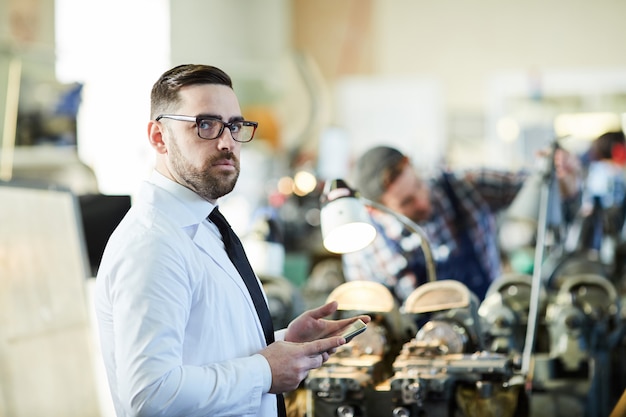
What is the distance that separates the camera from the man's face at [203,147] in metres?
2.09

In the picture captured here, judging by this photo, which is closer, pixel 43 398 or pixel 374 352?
pixel 374 352

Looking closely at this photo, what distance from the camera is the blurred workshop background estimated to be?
12.4 ft

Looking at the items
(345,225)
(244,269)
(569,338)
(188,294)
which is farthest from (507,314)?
(188,294)

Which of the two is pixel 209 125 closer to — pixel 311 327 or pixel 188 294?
pixel 188 294

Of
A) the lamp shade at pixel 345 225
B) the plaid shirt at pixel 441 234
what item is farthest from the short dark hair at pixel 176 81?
the plaid shirt at pixel 441 234

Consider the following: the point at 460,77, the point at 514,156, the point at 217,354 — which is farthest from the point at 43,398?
the point at 460,77

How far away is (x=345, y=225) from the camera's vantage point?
2906mm

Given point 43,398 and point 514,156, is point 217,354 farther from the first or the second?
point 514,156

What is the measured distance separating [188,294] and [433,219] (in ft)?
8.92

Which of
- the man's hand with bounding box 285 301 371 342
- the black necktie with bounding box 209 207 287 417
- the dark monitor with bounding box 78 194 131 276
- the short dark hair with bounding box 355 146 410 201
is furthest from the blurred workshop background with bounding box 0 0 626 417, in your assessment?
the black necktie with bounding box 209 207 287 417

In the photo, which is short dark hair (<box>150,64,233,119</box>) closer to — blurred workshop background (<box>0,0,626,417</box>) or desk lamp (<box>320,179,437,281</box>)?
desk lamp (<box>320,179,437,281</box>)

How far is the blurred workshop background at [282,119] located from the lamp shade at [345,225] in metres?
0.42

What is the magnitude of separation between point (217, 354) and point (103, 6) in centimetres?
817

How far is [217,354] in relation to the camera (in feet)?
6.69
